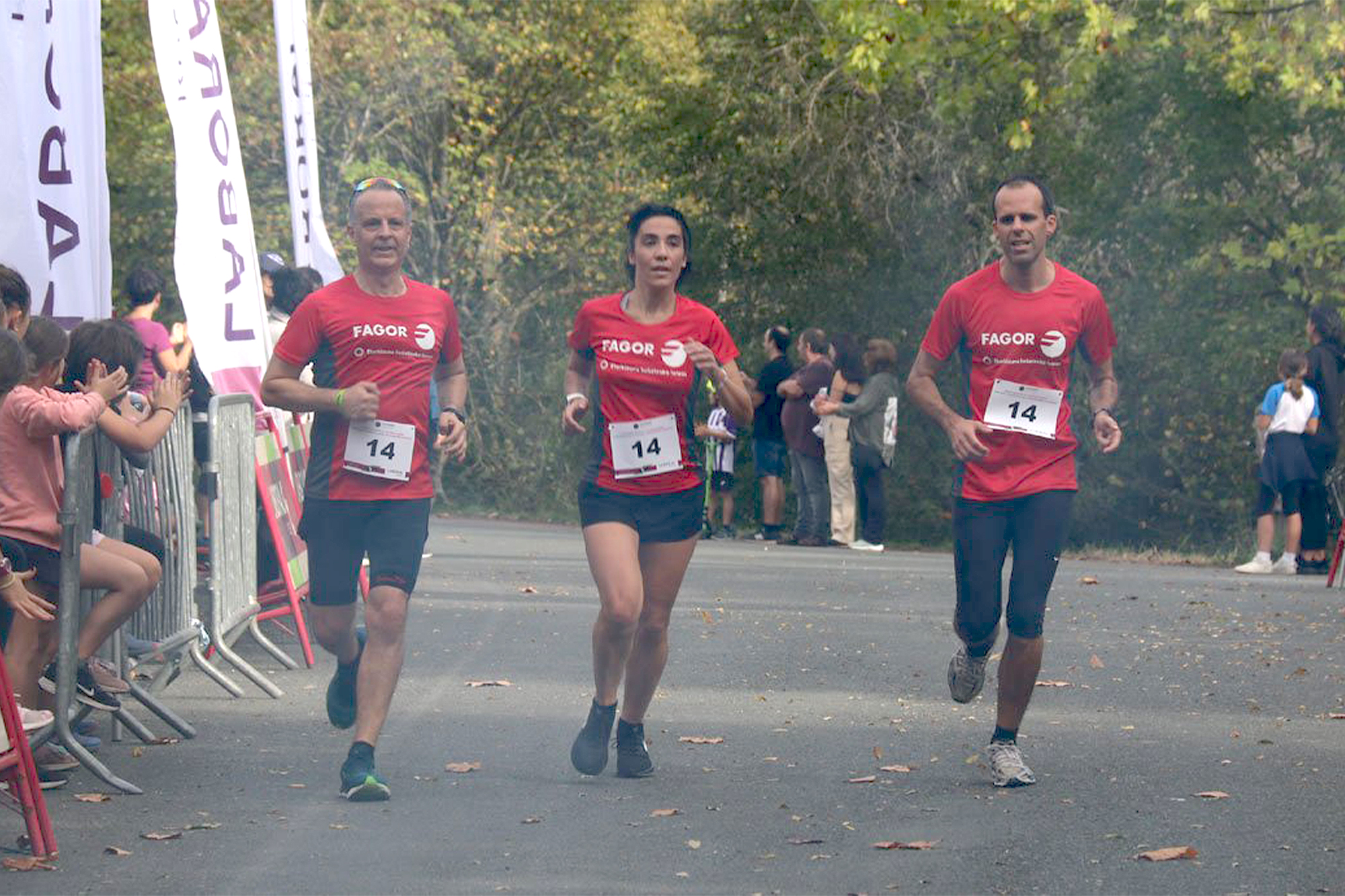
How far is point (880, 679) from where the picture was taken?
36.9ft

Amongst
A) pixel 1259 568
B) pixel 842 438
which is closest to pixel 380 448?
pixel 1259 568

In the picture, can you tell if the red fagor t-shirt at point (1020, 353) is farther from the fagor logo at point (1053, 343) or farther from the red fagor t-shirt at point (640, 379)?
the red fagor t-shirt at point (640, 379)

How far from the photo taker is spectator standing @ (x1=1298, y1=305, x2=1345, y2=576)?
18.7 m

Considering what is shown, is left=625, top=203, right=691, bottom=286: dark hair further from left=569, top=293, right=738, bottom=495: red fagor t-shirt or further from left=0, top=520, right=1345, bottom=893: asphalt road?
left=0, top=520, right=1345, bottom=893: asphalt road

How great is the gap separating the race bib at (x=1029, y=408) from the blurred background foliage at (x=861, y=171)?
1416 cm

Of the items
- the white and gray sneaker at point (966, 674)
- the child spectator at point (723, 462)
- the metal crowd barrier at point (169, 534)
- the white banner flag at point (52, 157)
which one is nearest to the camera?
the white and gray sneaker at point (966, 674)

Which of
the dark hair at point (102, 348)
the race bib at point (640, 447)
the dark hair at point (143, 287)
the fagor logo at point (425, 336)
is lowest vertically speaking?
the race bib at point (640, 447)

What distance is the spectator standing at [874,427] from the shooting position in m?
21.7

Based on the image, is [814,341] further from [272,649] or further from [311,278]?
[272,649]

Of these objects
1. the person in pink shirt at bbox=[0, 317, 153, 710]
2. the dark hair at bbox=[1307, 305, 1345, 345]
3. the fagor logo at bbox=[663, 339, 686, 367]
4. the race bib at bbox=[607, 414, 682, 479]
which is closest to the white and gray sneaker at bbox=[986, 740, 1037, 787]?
the race bib at bbox=[607, 414, 682, 479]

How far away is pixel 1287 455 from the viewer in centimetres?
1866

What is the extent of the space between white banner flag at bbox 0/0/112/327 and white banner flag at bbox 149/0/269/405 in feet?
8.86

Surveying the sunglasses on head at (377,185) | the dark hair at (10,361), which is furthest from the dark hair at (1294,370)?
the dark hair at (10,361)

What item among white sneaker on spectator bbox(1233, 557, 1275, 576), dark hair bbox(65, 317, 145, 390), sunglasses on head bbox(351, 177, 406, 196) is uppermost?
sunglasses on head bbox(351, 177, 406, 196)
